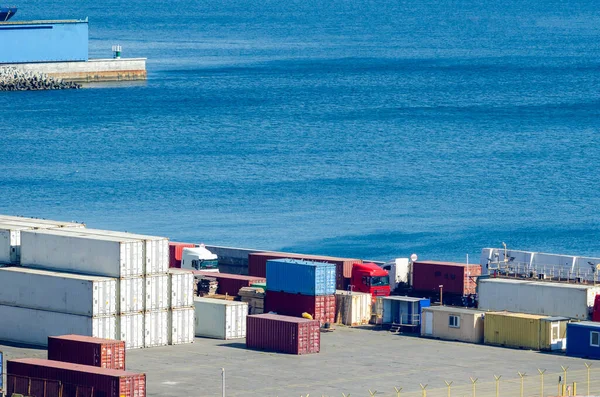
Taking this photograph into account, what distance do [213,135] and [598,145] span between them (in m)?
53.9

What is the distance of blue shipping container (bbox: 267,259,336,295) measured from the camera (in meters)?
76.2

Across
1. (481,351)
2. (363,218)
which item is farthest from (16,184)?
(481,351)

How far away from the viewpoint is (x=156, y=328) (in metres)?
72.2

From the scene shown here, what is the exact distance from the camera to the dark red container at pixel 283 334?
7019cm

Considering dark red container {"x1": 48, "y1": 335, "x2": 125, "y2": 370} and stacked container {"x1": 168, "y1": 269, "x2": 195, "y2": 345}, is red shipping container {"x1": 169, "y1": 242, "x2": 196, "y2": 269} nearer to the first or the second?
stacked container {"x1": 168, "y1": 269, "x2": 195, "y2": 345}

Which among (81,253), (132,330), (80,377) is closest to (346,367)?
(132,330)

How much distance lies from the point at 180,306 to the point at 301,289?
768cm

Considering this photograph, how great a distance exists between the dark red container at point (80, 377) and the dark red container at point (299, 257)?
2713 cm

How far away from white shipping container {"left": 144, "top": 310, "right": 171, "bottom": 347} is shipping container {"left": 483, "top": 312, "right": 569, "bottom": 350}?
56.3 ft

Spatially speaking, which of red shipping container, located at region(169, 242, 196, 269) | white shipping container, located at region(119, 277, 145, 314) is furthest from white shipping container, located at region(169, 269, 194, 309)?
red shipping container, located at region(169, 242, 196, 269)

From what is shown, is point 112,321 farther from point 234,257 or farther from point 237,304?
point 234,257

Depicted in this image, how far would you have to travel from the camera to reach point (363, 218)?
13962 cm

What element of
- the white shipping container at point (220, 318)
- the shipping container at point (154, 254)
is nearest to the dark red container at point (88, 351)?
the shipping container at point (154, 254)

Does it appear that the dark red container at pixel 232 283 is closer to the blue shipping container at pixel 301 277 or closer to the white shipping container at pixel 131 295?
the blue shipping container at pixel 301 277
